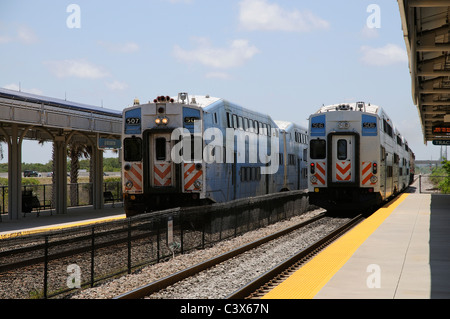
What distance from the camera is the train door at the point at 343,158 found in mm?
22016

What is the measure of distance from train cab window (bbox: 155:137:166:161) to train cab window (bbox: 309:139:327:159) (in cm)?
688

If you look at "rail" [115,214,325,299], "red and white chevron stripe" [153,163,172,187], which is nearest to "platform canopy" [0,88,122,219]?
"red and white chevron stripe" [153,163,172,187]

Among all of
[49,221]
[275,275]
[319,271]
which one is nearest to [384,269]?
[319,271]

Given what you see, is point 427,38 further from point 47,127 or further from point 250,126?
point 47,127

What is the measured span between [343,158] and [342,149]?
343 millimetres

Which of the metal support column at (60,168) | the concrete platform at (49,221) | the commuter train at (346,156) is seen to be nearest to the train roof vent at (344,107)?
the commuter train at (346,156)

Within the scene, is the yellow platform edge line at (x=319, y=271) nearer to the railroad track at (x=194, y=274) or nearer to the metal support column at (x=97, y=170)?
the railroad track at (x=194, y=274)

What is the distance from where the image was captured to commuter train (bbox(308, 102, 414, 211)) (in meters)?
21.8

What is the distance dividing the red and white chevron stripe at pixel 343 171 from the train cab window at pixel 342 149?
0.23m

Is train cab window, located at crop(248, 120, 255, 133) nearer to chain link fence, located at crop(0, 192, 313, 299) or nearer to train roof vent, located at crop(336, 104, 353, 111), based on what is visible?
train roof vent, located at crop(336, 104, 353, 111)

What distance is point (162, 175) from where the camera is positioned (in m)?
17.9
